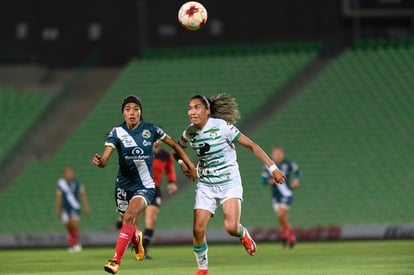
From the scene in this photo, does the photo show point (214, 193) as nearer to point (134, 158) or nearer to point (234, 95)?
point (134, 158)

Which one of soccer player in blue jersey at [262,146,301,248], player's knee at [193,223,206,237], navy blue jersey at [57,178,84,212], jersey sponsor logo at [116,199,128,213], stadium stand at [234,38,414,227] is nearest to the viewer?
player's knee at [193,223,206,237]

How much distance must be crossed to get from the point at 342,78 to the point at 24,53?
11.0m

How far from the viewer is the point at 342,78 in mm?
30656

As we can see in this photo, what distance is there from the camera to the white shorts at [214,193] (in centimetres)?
1348

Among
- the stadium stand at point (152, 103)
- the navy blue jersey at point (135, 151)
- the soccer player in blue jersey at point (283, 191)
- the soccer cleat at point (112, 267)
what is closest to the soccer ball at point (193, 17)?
the navy blue jersey at point (135, 151)

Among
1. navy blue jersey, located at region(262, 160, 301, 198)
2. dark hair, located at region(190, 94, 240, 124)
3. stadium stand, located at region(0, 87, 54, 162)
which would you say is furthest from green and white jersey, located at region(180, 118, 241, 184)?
stadium stand, located at region(0, 87, 54, 162)

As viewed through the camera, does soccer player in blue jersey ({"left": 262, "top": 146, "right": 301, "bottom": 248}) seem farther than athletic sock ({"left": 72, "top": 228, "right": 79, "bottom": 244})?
No

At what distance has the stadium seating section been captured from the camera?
27.4 metres

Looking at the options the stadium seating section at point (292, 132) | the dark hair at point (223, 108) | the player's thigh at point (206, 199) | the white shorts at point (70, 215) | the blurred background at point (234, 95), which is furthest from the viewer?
the blurred background at point (234, 95)

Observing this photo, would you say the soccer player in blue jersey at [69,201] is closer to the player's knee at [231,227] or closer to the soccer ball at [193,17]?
the soccer ball at [193,17]

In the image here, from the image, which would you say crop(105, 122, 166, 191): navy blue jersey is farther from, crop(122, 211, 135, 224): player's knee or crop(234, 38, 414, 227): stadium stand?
crop(234, 38, 414, 227): stadium stand

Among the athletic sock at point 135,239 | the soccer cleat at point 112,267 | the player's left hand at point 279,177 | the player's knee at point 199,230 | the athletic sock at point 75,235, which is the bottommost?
the athletic sock at point 75,235

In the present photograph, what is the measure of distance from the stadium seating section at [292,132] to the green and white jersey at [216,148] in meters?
13.4

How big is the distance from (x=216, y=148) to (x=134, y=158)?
119 centimetres
